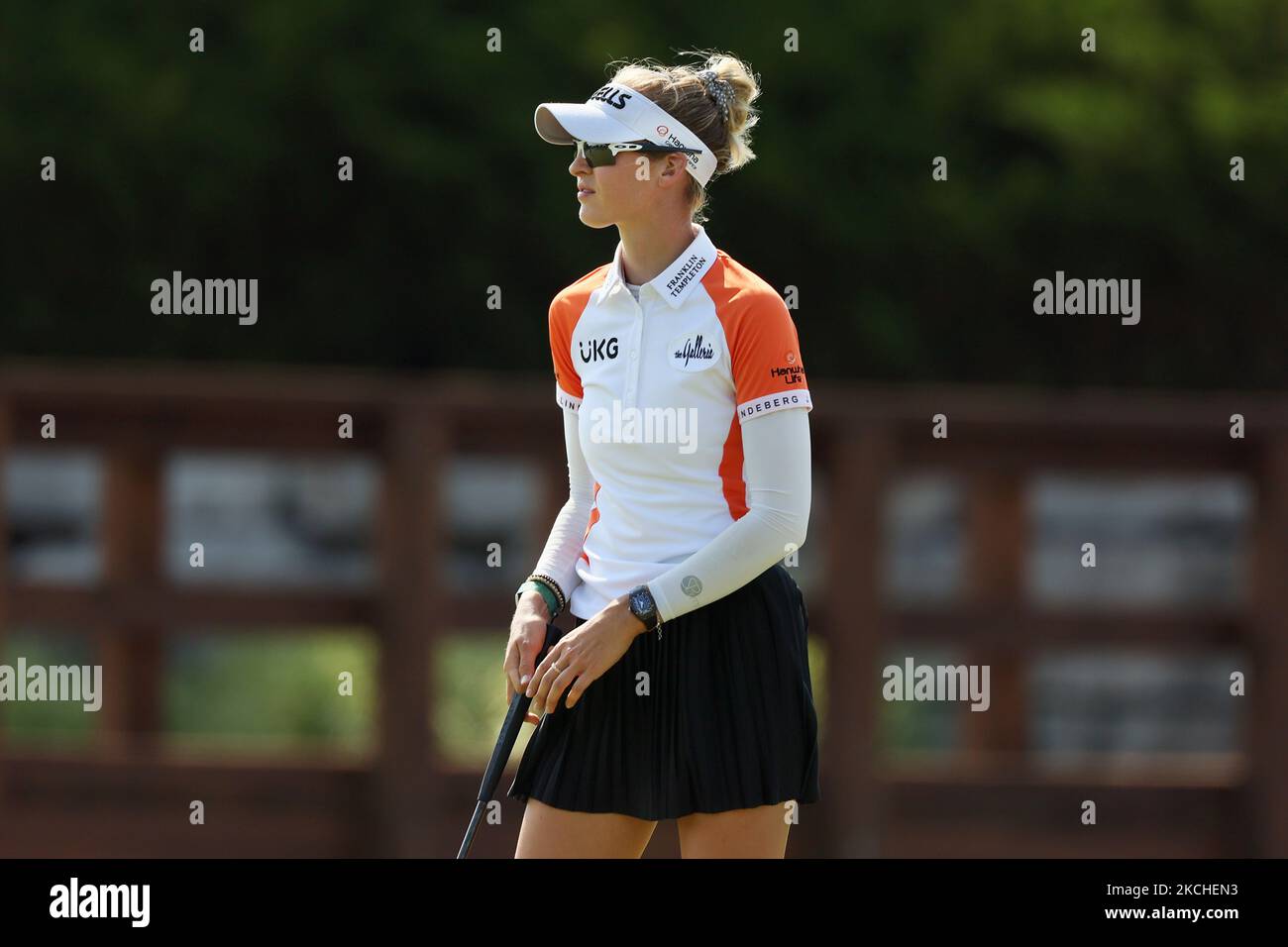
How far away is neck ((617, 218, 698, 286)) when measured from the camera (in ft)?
9.69

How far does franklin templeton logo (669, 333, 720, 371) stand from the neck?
131mm

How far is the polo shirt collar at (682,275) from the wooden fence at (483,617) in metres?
3.76

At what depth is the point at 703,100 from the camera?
2939mm

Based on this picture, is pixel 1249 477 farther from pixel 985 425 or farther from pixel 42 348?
pixel 42 348

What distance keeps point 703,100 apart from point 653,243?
0.22 metres

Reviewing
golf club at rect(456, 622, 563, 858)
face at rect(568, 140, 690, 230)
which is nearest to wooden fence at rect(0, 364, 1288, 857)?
golf club at rect(456, 622, 563, 858)

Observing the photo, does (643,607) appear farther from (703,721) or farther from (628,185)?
(628,185)

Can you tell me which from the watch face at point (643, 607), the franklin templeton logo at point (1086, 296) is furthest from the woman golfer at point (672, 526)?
the franklin templeton logo at point (1086, 296)

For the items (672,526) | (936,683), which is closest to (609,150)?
(672,526)

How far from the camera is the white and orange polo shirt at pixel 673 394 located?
2848 millimetres

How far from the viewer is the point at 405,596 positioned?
6750 millimetres

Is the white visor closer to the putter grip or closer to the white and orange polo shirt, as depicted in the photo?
the white and orange polo shirt

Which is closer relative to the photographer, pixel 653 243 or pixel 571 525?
pixel 653 243

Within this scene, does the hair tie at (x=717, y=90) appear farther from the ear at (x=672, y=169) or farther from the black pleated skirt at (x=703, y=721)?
the black pleated skirt at (x=703, y=721)
